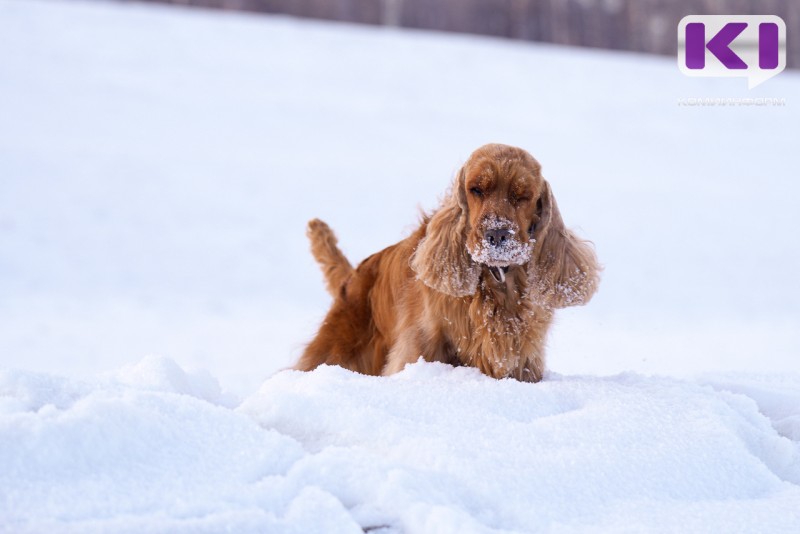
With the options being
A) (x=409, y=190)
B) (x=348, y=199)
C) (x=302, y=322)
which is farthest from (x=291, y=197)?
(x=302, y=322)

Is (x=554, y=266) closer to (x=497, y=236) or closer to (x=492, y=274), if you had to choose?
(x=492, y=274)

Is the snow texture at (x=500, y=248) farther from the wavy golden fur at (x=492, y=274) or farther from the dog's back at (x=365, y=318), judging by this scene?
the dog's back at (x=365, y=318)

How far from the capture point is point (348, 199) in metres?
11.2

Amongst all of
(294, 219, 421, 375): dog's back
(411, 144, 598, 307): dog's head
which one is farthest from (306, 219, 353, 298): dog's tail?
(411, 144, 598, 307): dog's head

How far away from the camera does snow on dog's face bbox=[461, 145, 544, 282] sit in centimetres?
299

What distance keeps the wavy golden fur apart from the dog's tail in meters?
0.74

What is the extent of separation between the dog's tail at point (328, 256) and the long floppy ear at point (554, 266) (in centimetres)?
121

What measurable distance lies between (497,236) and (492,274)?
0.32 m

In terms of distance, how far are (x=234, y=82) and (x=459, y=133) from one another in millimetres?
3745

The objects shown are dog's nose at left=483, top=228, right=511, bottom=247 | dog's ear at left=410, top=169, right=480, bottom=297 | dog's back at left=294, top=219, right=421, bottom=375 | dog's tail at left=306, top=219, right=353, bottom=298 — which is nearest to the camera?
dog's nose at left=483, top=228, right=511, bottom=247

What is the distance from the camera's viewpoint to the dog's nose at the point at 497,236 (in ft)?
9.75

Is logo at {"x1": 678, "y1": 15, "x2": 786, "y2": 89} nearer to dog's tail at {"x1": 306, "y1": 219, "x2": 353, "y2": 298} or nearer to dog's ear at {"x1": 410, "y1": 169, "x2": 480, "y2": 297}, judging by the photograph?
dog's tail at {"x1": 306, "y1": 219, "x2": 353, "y2": 298}

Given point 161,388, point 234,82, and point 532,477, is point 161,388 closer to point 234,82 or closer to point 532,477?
point 532,477

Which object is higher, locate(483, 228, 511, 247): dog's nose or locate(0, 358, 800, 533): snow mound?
locate(483, 228, 511, 247): dog's nose
